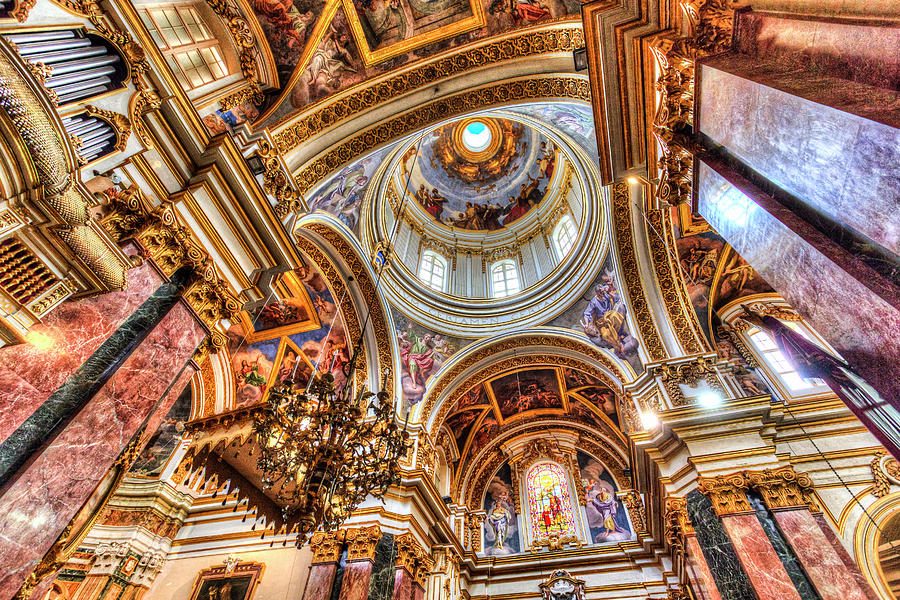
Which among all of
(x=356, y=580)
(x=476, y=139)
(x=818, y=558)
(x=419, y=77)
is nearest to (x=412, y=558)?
(x=356, y=580)

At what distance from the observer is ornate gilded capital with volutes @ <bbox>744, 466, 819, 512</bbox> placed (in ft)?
17.9

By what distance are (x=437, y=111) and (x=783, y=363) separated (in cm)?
871

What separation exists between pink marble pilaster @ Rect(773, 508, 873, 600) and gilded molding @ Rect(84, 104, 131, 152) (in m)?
9.36

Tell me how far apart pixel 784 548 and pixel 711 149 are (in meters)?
5.40

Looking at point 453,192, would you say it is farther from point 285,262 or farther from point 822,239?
point 822,239

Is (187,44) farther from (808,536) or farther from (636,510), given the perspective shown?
(636,510)

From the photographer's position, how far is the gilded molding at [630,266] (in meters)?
8.75

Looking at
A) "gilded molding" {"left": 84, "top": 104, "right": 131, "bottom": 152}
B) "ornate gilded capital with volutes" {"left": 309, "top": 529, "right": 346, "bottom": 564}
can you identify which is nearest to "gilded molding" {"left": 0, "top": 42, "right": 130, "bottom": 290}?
"gilded molding" {"left": 84, "top": 104, "right": 131, "bottom": 152}

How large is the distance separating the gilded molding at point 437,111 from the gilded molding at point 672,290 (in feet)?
11.5

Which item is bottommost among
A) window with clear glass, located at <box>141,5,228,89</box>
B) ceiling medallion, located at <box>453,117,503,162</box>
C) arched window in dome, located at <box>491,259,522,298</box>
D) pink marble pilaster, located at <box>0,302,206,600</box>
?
pink marble pilaster, located at <box>0,302,206,600</box>

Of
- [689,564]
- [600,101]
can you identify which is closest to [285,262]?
[600,101]

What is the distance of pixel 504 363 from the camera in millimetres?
11312

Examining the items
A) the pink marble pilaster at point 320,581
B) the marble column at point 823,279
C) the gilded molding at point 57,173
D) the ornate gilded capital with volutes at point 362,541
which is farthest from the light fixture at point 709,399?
the gilded molding at point 57,173

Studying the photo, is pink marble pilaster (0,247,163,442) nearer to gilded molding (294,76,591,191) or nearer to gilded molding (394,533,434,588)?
gilded molding (294,76,591,191)
